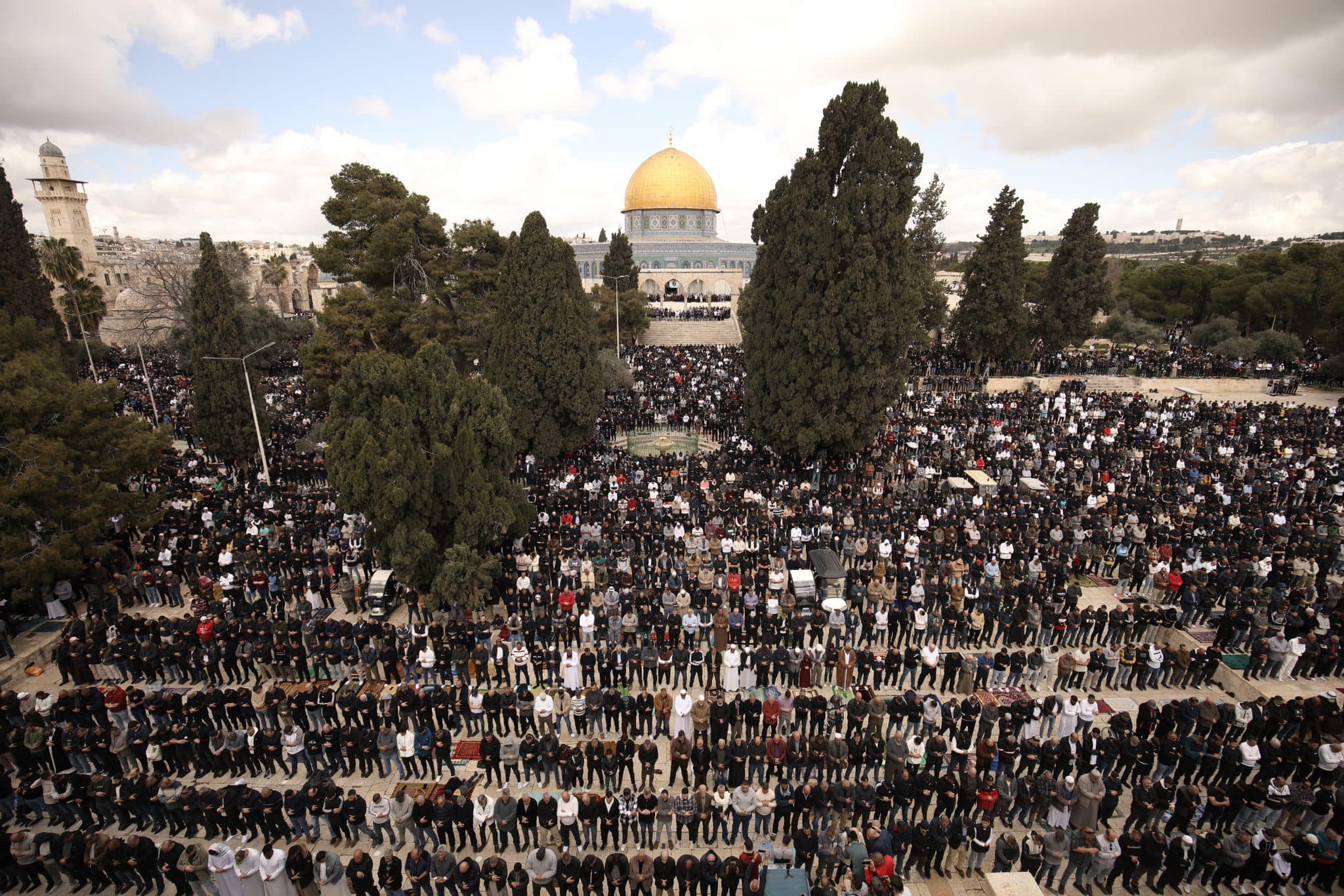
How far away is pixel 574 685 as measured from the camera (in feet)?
33.2

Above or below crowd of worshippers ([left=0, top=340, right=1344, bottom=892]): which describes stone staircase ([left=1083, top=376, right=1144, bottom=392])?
above

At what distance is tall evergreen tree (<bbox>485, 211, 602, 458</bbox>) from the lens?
Answer: 65.1ft

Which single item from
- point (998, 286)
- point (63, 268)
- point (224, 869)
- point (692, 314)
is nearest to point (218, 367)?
point (224, 869)

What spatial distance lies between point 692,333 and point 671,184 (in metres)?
24.0

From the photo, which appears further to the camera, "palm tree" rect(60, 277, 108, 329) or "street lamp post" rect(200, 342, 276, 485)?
"palm tree" rect(60, 277, 108, 329)

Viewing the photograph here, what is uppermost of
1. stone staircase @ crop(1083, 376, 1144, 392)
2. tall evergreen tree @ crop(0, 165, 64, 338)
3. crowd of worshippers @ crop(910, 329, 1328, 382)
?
tall evergreen tree @ crop(0, 165, 64, 338)

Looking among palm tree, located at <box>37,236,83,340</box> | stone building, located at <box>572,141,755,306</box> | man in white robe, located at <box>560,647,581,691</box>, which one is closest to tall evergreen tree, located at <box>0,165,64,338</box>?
palm tree, located at <box>37,236,83,340</box>

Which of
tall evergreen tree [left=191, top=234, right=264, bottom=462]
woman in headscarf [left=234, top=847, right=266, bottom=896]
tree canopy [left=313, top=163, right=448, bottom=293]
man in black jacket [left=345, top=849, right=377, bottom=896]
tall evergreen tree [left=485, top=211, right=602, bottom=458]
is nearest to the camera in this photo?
man in black jacket [left=345, top=849, right=377, bottom=896]

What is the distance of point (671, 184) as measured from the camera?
63.6 m

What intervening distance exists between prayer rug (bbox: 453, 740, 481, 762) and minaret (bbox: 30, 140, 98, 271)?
61284 mm

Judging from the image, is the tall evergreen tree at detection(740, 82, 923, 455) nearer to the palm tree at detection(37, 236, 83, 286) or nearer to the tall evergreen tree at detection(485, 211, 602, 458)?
the tall evergreen tree at detection(485, 211, 602, 458)

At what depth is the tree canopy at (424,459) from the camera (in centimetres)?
1191

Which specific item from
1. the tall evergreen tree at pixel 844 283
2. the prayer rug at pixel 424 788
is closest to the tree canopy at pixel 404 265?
the tall evergreen tree at pixel 844 283

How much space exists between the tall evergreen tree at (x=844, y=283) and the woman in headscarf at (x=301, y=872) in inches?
610
